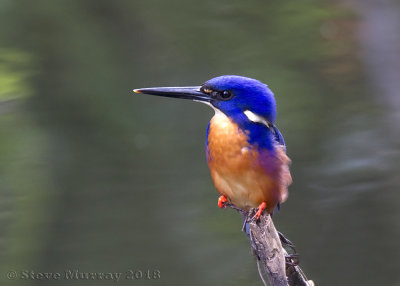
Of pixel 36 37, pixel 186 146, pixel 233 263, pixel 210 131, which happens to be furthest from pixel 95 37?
pixel 210 131

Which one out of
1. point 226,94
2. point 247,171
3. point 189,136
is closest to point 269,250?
point 247,171

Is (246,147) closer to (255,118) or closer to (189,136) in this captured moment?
(255,118)

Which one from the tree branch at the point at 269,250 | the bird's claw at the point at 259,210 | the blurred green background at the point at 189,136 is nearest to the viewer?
the tree branch at the point at 269,250

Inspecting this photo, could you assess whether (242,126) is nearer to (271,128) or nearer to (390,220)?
(271,128)

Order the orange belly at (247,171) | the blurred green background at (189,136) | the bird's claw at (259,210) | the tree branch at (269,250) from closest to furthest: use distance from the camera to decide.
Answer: the tree branch at (269,250)
the bird's claw at (259,210)
the orange belly at (247,171)
the blurred green background at (189,136)

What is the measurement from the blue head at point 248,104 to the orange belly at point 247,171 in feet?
0.14

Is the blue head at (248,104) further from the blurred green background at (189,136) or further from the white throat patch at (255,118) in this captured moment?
the blurred green background at (189,136)

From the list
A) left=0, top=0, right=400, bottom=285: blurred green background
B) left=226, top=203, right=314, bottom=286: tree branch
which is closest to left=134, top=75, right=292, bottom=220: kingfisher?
left=226, top=203, right=314, bottom=286: tree branch

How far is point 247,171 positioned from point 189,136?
271 cm

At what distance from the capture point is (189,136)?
19.0 feet

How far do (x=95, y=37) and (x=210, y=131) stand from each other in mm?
2602

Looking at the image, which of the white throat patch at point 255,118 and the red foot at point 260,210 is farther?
the white throat patch at point 255,118

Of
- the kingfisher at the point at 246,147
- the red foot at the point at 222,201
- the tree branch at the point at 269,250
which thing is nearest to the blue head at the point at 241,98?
the kingfisher at the point at 246,147

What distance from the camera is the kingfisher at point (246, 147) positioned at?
309 centimetres
